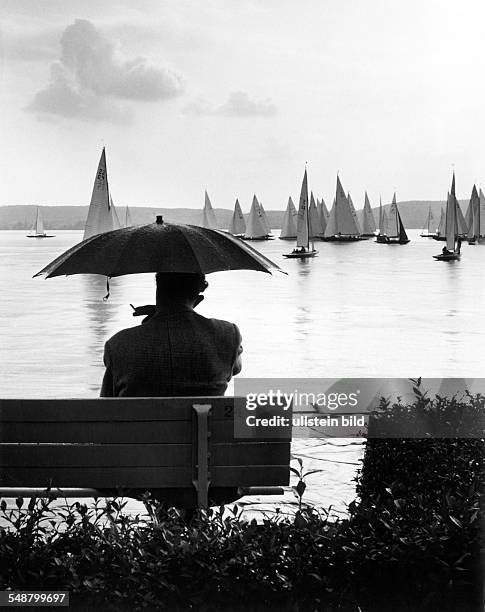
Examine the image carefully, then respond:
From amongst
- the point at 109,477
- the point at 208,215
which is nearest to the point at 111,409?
the point at 109,477

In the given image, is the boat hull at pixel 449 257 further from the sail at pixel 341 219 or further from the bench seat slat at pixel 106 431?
the bench seat slat at pixel 106 431

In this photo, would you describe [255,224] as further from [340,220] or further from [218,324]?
[218,324]

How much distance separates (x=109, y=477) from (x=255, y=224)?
61820 mm

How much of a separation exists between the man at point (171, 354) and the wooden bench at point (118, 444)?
0.89ft

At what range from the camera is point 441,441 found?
383cm

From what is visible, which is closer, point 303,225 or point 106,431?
point 106,431

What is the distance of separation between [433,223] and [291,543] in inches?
3572

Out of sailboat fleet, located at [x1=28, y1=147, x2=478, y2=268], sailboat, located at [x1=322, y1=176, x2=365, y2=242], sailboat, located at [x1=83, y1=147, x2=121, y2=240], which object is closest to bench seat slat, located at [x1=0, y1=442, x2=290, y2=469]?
sailboat, located at [x1=83, y1=147, x2=121, y2=240]

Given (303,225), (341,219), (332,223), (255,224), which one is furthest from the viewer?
(332,223)

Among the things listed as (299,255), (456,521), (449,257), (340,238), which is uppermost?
(456,521)

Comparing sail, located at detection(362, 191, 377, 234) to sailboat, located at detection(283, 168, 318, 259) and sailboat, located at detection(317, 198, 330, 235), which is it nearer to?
sailboat, located at detection(317, 198, 330, 235)

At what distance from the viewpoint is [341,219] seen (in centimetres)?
6700

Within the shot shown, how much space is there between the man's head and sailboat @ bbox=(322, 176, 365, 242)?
58.0 metres
